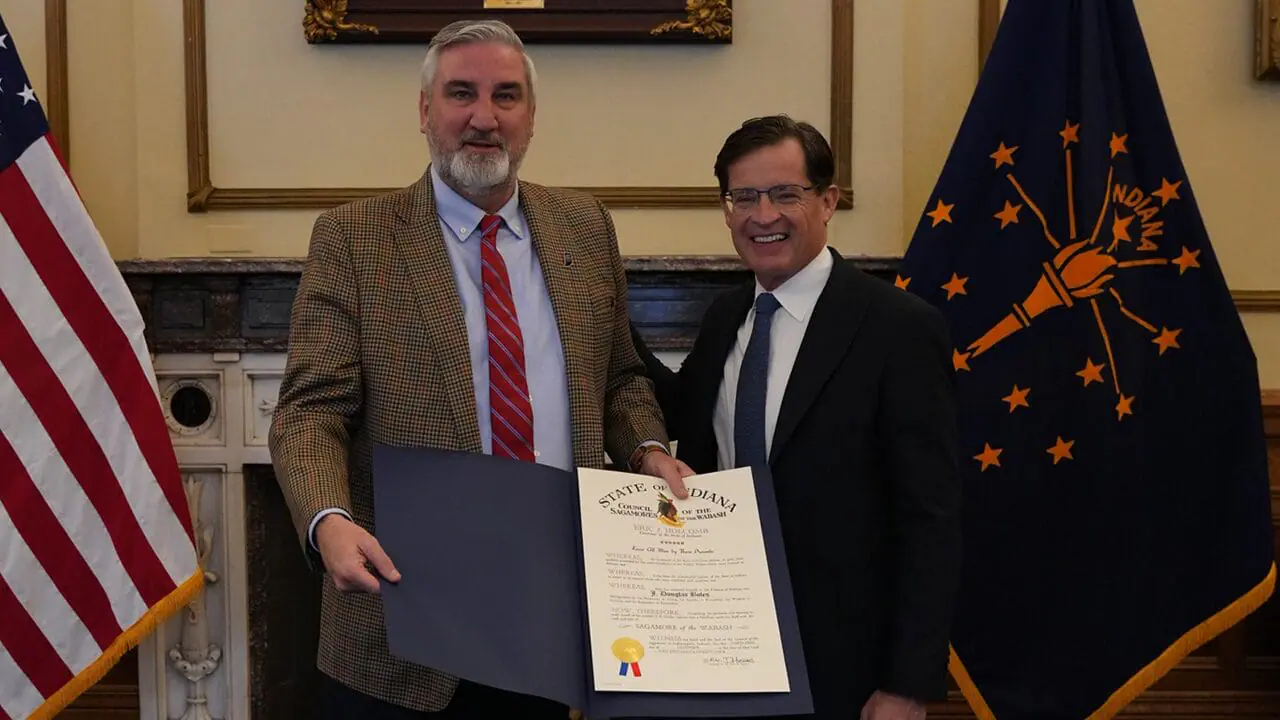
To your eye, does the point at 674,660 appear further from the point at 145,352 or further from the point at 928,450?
the point at 145,352

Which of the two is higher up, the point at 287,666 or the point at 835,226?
the point at 835,226

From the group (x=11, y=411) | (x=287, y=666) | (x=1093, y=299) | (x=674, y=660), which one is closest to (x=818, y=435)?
(x=674, y=660)

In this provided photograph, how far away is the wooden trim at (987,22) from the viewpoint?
3.28 m

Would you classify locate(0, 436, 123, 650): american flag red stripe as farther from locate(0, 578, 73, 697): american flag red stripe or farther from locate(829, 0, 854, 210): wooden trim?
locate(829, 0, 854, 210): wooden trim

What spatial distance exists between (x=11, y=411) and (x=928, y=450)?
6.43ft

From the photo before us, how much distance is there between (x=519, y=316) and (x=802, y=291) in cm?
46

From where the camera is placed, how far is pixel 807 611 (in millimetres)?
1794

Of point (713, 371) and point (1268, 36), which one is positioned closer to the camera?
point (713, 371)

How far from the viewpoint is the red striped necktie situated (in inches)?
68.9

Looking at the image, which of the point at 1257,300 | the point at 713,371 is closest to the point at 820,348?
the point at 713,371

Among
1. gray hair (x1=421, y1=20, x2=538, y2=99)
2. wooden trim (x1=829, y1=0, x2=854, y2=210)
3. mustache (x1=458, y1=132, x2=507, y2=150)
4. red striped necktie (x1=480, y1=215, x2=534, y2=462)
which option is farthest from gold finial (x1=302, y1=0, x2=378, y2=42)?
red striped necktie (x1=480, y1=215, x2=534, y2=462)

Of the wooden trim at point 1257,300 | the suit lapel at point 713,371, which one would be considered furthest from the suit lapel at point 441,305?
the wooden trim at point 1257,300

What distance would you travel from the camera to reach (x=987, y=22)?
329 cm

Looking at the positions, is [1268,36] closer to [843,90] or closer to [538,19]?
[843,90]
